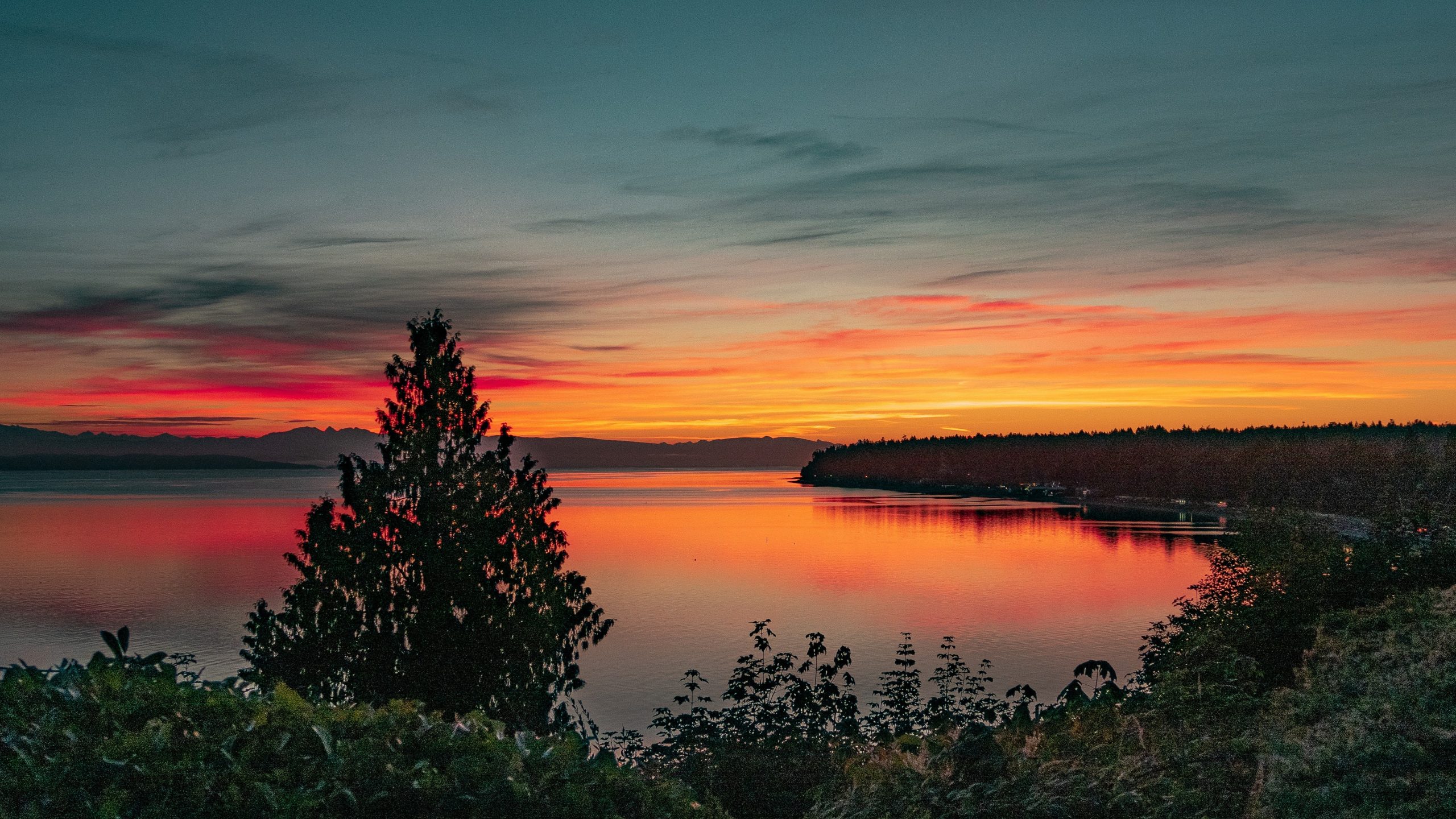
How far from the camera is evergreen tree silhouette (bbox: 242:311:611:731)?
17469 millimetres

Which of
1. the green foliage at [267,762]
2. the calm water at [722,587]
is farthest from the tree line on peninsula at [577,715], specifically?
the calm water at [722,587]

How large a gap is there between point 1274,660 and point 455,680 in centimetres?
1357

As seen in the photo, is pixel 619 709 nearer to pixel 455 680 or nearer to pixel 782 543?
pixel 455 680

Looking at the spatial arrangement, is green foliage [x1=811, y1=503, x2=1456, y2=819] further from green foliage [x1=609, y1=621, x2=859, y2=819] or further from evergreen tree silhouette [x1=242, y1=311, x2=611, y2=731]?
evergreen tree silhouette [x1=242, y1=311, x2=611, y2=731]

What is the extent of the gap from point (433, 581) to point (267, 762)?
1196 cm

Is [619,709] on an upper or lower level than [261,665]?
lower

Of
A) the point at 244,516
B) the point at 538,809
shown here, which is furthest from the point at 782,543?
the point at 538,809

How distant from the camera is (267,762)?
254 inches

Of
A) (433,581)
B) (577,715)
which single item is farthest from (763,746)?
(577,715)

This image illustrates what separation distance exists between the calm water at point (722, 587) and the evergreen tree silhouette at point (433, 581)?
10.7 m

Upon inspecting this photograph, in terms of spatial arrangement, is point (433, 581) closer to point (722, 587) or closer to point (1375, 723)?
point (1375, 723)

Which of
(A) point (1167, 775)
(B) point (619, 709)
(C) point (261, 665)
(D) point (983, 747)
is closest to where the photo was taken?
(A) point (1167, 775)

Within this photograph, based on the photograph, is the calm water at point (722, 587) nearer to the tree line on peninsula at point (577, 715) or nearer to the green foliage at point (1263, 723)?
the tree line on peninsula at point (577, 715)

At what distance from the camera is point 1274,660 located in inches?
635
